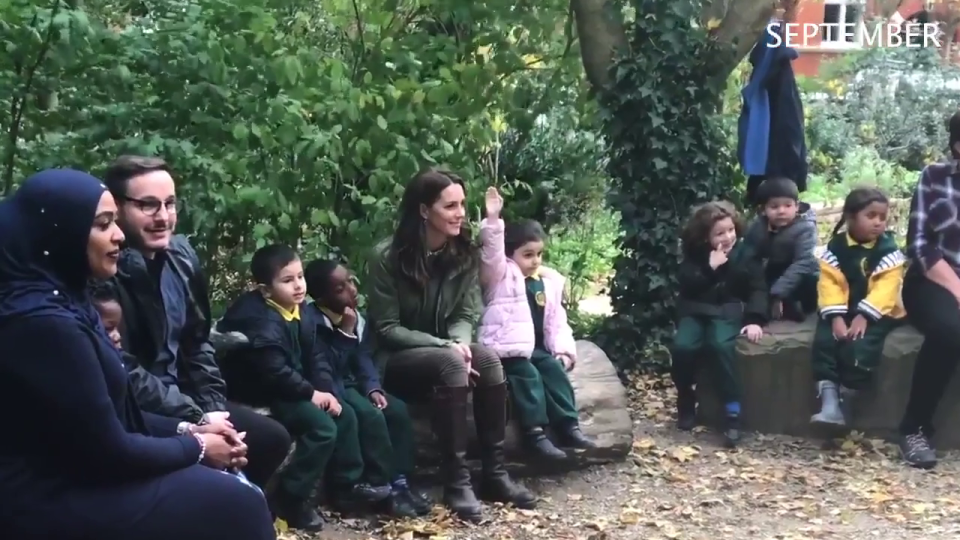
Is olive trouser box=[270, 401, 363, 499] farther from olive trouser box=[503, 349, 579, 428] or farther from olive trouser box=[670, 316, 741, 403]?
olive trouser box=[670, 316, 741, 403]

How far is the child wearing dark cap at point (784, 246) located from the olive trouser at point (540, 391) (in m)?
1.48

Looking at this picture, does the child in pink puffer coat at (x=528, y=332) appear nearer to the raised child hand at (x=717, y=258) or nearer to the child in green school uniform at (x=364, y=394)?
the child in green school uniform at (x=364, y=394)

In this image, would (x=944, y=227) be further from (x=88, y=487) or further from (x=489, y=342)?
(x=88, y=487)

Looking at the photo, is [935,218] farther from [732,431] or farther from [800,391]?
[732,431]

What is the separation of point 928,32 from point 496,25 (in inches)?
609

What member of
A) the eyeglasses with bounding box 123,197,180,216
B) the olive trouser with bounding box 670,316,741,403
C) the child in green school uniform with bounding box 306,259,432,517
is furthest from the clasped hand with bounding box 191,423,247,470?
the olive trouser with bounding box 670,316,741,403

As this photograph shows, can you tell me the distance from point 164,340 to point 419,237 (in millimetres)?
1469

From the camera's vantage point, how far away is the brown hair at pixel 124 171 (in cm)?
390

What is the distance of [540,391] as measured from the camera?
212 inches

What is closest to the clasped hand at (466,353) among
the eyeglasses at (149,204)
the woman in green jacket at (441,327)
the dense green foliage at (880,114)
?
the woman in green jacket at (441,327)

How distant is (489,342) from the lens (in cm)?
545

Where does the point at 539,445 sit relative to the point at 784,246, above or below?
below

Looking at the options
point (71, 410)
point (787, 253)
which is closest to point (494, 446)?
point (787, 253)

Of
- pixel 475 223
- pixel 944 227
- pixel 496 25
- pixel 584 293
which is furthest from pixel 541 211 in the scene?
pixel 944 227
